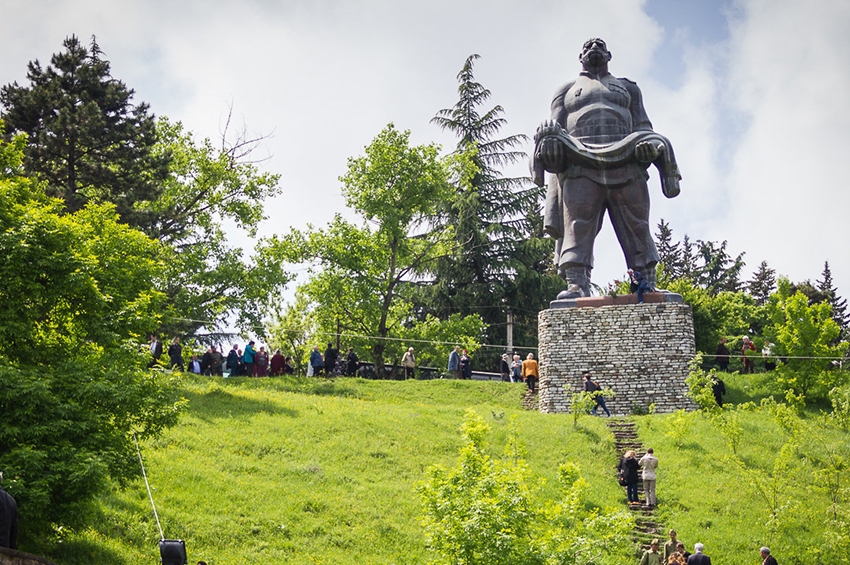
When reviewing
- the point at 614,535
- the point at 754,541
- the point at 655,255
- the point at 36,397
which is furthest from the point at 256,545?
the point at 655,255

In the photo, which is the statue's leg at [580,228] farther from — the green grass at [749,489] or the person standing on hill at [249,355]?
the person standing on hill at [249,355]

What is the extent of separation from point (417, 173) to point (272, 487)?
66.0 feet

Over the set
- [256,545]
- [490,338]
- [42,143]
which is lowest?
[256,545]

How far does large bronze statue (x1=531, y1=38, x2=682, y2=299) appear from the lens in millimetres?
26797

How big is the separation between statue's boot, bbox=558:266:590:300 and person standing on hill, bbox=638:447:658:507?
8.89 m

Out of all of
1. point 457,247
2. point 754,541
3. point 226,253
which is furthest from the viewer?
point 457,247

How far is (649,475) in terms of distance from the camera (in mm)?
18234

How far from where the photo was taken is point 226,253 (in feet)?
111

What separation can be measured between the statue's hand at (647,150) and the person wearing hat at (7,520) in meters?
19.2

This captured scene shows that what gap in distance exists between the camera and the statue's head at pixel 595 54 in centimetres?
2792

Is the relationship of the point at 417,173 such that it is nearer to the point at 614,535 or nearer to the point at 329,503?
the point at 329,503

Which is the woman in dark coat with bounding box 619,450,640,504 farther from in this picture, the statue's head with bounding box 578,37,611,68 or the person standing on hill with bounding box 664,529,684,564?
the statue's head with bounding box 578,37,611,68

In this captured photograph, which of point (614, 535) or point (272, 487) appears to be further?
point (272, 487)

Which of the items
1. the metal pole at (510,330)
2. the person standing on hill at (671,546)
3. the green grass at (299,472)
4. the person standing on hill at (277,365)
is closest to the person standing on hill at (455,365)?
the green grass at (299,472)
